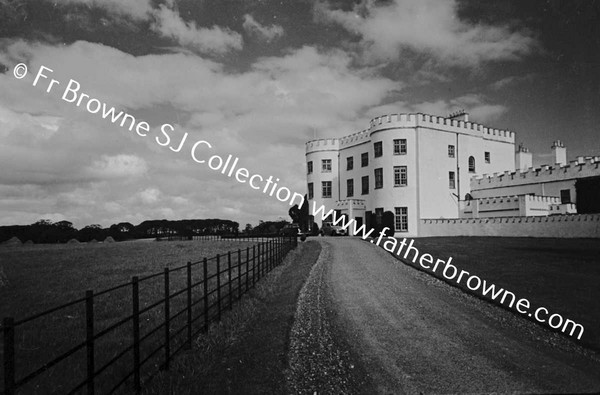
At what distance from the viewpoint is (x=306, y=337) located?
8.36 meters

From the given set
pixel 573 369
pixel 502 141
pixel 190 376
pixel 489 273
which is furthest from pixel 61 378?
pixel 502 141

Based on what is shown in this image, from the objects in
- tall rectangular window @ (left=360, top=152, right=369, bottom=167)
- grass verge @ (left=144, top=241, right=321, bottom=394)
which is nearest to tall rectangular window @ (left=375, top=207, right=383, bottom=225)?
tall rectangular window @ (left=360, top=152, right=369, bottom=167)

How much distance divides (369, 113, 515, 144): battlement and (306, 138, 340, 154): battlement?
726cm

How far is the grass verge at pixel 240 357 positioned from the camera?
19.7 feet

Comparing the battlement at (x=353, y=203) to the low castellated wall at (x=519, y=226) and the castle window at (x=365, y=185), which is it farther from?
the low castellated wall at (x=519, y=226)

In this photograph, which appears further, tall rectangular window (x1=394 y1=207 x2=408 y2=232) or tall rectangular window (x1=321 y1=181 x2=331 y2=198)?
tall rectangular window (x1=321 y1=181 x2=331 y2=198)

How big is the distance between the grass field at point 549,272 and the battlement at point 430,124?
1853 centimetres

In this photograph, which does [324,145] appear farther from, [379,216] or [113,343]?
[113,343]

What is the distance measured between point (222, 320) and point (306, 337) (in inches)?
102

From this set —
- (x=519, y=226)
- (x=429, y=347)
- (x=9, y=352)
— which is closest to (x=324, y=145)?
(x=519, y=226)

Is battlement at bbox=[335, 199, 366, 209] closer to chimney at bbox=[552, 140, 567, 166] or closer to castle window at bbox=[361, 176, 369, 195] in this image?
castle window at bbox=[361, 176, 369, 195]

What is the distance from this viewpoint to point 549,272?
15453 mm

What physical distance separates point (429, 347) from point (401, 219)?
3324 centimetres

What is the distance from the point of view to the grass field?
10.5 metres
